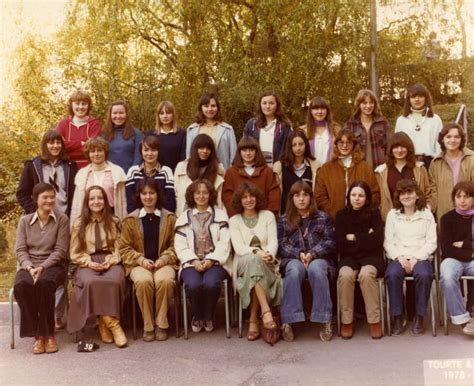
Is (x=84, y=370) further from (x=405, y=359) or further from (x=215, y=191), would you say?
(x=405, y=359)

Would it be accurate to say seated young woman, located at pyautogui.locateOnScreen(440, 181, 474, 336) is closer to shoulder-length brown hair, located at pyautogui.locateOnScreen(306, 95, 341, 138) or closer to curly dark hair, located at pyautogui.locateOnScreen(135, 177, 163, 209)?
shoulder-length brown hair, located at pyautogui.locateOnScreen(306, 95, 341, 138)

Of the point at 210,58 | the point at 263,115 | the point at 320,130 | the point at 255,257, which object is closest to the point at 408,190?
the point at 320,130

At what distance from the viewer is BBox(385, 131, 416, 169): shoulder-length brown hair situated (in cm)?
569

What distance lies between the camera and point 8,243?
41.4 feet

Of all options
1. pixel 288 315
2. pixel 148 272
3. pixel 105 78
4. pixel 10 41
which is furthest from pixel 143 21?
pixel 288 315

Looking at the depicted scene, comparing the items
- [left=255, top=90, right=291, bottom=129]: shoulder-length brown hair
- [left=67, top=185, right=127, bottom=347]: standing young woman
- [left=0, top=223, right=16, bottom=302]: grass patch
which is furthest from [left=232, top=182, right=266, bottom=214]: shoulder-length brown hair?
[left=0, top=223, right=16, bottom=302]: grass patch

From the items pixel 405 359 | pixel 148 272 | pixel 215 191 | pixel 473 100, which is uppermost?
pixel 473 100

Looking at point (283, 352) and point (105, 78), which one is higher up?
point (105, 78)

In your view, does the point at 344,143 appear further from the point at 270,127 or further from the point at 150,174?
the point at 150,174

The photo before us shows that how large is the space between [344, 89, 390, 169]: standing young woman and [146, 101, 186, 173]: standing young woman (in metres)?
1.59

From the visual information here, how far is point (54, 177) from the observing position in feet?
19.3

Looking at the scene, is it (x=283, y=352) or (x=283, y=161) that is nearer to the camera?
(x=283, y=352)

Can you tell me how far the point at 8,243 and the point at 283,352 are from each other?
9026 mm

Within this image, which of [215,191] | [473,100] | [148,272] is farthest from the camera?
[473,100]
